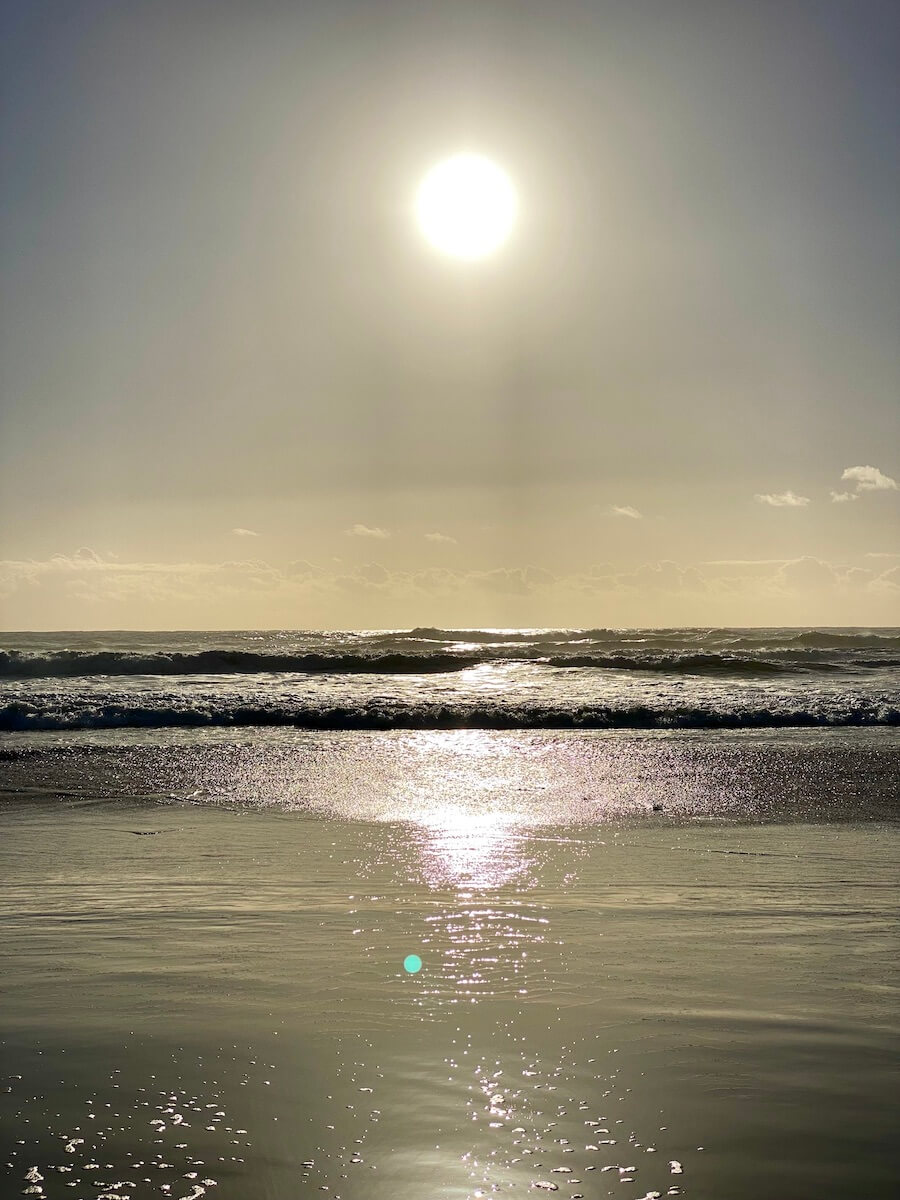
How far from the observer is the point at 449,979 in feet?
17.1

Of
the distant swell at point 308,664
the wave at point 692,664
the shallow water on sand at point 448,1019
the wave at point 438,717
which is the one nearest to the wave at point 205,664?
the distant swell at point 308,664

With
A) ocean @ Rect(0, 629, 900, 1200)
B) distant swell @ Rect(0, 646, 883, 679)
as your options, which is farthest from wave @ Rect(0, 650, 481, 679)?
ocean @ Rect(0, 629, 900, 1200)

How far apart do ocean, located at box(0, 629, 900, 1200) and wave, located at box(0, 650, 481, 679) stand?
2332cm

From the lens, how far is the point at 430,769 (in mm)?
14578

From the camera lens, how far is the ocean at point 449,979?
3.35 metres

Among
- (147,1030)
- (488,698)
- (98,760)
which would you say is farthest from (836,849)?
(488,698)

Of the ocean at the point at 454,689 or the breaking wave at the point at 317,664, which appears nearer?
the ocean at the point at 454,689

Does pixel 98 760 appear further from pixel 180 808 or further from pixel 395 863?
pixel 395 863

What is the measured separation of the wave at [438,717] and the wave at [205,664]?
578 inches

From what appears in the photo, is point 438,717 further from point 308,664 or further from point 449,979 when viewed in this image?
point 308,664

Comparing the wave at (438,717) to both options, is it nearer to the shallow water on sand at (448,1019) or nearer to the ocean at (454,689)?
the ocean at (454,689)

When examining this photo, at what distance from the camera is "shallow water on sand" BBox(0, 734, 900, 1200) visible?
3.31m

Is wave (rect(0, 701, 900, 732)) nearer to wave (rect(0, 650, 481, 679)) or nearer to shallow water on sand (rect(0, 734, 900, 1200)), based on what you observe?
shallow water on sand (rect(0, 734, 900, 1200))

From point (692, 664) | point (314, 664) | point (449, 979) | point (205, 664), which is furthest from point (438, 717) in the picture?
point (692, 664)
